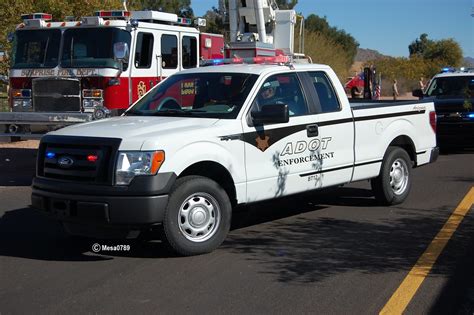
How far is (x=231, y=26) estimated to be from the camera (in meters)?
15.9

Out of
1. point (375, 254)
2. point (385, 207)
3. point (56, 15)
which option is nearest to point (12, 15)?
point (56, 15)

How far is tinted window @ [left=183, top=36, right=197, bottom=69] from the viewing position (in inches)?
511

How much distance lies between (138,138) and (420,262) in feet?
9.64

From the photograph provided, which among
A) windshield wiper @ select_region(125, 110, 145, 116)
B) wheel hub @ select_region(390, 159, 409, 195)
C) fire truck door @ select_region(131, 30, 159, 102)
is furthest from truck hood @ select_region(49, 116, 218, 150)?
fire truck door @ select_region(131, 30, 159, 102)

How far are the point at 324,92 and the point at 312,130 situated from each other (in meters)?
0.73

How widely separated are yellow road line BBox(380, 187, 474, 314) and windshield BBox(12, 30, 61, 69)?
7693 mm

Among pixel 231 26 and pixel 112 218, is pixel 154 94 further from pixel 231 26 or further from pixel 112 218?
pixel 231 26

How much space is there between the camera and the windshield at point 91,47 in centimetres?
1141

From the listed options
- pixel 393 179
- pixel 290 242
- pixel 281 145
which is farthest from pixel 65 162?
pixel 393 179

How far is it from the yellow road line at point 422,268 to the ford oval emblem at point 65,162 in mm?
3240

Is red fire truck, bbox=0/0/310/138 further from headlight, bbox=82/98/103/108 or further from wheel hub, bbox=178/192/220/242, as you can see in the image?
wheel hub, bbox=178/192/220/242

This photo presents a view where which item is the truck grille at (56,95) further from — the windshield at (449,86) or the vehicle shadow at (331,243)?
the windshield at (449,86)

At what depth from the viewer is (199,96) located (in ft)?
24.1

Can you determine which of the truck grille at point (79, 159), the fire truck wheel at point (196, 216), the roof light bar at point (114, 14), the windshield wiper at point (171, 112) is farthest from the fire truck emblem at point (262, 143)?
the roof light bar at point (114, 14)
